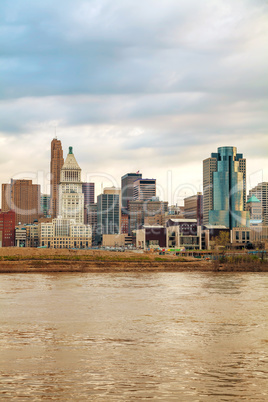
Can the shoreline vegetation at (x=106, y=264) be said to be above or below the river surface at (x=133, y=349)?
below

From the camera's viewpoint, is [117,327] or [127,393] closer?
[127,393]

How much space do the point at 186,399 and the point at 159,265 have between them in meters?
91.7

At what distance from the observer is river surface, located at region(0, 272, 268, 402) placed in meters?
18.7

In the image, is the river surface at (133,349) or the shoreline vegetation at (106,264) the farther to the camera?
the shoreline vegetation at (106,264)

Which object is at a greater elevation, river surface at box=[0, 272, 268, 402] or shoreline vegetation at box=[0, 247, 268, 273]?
river surface at box=[0, 272, 268, 402]

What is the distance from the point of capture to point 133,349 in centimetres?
2575

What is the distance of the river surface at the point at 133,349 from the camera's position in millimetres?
18703

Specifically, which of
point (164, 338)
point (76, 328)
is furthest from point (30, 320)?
point (164, 338)

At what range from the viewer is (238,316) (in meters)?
37.6

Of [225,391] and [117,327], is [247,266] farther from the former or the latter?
[225,391]

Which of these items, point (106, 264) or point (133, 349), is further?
point (106, 264)

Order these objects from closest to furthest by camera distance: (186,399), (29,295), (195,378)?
1. (186,399)
2. (195,378)
3. (29,295)

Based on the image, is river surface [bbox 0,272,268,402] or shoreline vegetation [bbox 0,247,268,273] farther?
shoreline vegetation [bbox 0,247,268,273]

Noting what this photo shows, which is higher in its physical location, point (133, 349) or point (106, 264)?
point (133, 349)
